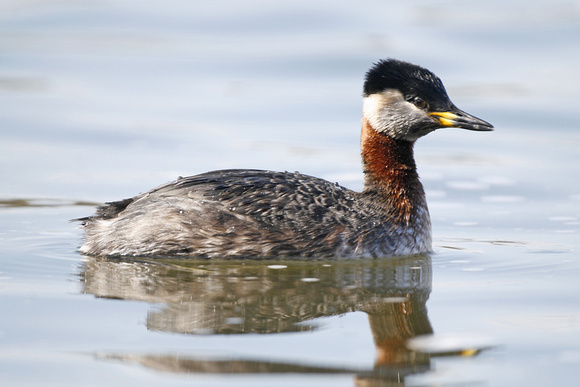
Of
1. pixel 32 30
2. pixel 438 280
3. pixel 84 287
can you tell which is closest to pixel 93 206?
pixel 84 287

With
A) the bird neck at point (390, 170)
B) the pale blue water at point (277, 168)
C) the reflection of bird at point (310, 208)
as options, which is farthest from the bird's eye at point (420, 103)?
the pale blue water at point (277, 168)

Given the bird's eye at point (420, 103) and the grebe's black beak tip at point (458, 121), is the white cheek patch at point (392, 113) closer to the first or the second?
the bird's eye at point (420, 103)

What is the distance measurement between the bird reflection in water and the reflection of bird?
0.50 ft

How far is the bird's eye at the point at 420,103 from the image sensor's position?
9.55 metres

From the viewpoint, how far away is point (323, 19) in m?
19.1

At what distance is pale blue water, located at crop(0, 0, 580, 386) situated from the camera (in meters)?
6.45

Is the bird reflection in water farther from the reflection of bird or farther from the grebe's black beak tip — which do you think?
the grebe's black beak tip

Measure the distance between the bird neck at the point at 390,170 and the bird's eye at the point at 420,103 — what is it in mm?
423

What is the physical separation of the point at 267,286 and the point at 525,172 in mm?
5415

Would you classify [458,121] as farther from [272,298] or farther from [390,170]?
[272,298]

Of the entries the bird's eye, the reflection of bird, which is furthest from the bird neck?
the bird's eye

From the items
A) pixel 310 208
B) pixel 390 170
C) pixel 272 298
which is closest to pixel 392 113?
pixel 390 170

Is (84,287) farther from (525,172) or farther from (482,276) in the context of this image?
(525,172)

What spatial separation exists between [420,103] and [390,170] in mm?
704
